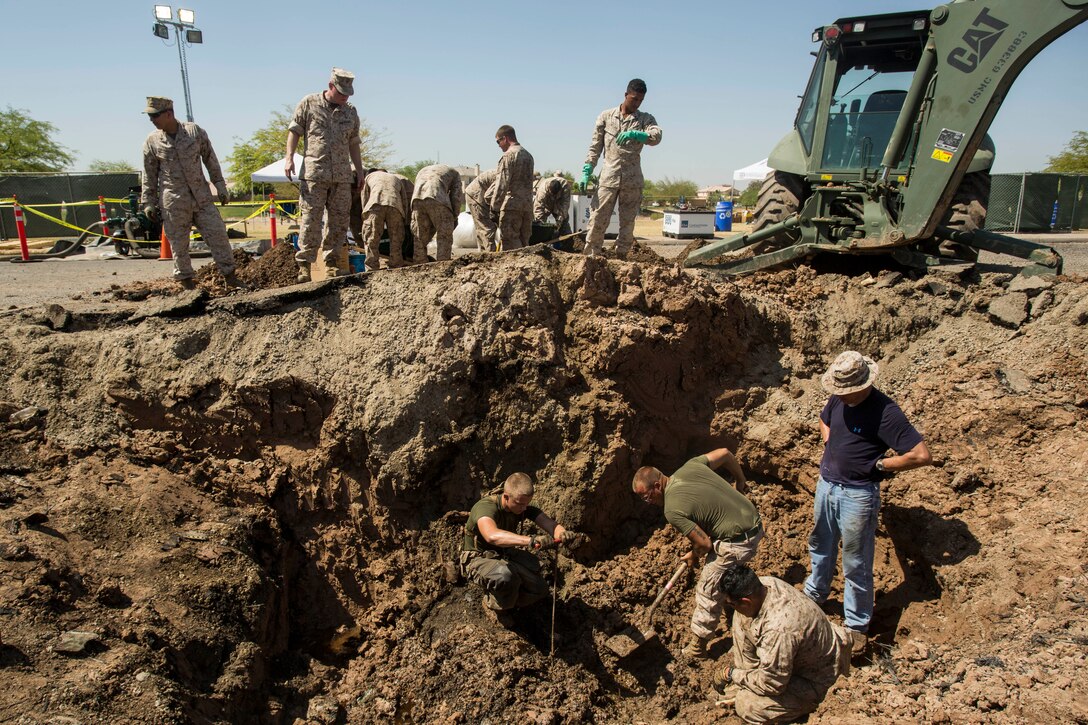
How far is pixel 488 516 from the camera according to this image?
4172 millimetres

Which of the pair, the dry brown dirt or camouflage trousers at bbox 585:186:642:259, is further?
camouflage trousers at bbox 585:186:642:259

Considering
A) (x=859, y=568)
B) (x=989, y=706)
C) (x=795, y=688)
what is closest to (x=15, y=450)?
(x=795, y=688)

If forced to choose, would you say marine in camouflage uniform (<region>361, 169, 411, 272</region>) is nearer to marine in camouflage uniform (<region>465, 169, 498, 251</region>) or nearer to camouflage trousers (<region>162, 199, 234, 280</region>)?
marine in camouflage uniform (<region>465, 169, 498, 251</region>)

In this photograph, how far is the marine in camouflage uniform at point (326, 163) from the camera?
5535mm

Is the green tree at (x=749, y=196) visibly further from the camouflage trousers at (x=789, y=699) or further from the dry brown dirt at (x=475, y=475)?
the camouflage trousers at (x=789, y=699)

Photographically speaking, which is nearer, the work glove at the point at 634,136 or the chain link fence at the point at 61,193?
the work glove at the point at 634,136

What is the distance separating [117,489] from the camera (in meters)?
4.12

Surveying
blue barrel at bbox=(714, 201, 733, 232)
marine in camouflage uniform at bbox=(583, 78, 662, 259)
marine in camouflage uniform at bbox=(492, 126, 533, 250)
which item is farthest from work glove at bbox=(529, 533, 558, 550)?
blue barrel at bbox=(714, 201, 733, 232)

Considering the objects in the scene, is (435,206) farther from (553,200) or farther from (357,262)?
(553,200)

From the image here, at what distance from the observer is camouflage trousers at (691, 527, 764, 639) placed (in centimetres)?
388

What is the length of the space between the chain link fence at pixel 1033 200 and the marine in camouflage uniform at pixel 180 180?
18886 mm

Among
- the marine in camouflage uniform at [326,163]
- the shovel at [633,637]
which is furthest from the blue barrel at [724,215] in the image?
the shovel at [633,637]

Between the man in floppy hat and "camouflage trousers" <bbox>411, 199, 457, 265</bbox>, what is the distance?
4.04 m

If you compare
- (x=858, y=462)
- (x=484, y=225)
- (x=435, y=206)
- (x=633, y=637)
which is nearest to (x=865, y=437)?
(x=858, y=462)
